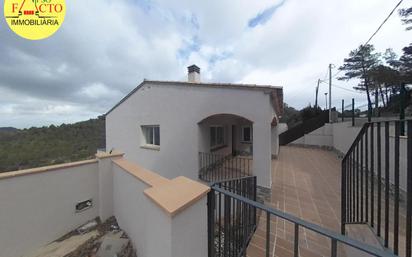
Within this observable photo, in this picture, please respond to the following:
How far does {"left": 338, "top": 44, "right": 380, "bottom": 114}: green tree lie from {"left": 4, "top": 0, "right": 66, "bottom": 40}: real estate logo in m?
22.4

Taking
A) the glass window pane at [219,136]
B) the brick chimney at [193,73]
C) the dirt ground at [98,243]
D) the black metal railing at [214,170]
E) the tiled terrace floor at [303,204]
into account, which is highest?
the brick chimney at [193,73]

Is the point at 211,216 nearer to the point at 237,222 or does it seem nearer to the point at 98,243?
the point at 237,222

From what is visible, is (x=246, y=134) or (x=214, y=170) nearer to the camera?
(x=214, y=170)

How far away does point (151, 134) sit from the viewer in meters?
8.73

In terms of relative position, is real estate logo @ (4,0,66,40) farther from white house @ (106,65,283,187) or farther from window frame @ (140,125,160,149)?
window frame @ (140,125,160,149)

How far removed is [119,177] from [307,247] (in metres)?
4.00

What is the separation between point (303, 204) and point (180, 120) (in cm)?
463

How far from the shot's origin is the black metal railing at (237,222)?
1336mm

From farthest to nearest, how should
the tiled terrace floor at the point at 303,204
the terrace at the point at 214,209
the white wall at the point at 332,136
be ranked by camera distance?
1. the white wall at the point at 332,136
2. the tiled terrace floor at the point at 303,204
3. the terrace at the point at 214,209

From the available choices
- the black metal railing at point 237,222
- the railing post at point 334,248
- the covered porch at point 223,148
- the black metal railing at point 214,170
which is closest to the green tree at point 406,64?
the covered porch at point 223,148

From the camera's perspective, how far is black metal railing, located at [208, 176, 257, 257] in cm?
202

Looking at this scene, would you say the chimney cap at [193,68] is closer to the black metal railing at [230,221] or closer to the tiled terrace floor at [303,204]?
the tiled terrace floor at [303,204]

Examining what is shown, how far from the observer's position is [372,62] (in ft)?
60.4

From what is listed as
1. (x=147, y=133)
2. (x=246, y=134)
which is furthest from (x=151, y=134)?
(x=246, y=134)
